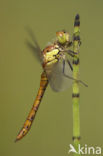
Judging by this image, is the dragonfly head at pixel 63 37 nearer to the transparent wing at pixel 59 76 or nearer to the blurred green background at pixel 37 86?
the transparent wing at pixel 59 76

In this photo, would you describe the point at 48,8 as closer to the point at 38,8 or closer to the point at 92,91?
the point at 38,8

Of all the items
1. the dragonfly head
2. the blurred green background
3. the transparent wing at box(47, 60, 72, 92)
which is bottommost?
the blurred green background

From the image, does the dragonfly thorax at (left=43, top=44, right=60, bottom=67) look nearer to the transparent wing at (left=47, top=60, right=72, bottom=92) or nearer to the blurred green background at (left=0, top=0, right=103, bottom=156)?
the transparent wing at (left=47, top=60, right=72, bottom=92)

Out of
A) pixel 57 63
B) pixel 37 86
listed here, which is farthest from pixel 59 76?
pixel 37 86

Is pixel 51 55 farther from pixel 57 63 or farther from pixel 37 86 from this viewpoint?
pixel 37 86

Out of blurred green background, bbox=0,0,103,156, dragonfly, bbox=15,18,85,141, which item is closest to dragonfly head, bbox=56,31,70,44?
dragonfly, bbox=15,18,85,141

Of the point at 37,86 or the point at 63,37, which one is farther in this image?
the point at 37,86
